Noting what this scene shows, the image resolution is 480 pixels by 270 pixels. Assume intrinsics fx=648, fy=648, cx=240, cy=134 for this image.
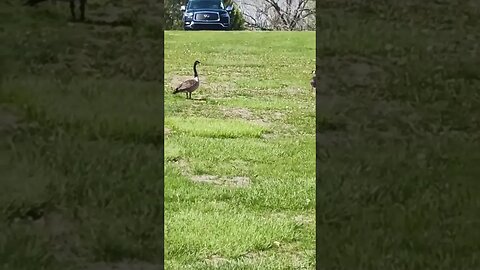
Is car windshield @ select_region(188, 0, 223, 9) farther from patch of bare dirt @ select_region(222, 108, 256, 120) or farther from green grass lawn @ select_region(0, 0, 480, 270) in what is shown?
patch of bare dirt @ select_region(222, 108, 256, 120)

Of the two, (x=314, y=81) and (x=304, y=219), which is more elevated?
(x=314, y=81)

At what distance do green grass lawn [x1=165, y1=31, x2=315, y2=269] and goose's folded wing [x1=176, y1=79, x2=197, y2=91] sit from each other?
2cm

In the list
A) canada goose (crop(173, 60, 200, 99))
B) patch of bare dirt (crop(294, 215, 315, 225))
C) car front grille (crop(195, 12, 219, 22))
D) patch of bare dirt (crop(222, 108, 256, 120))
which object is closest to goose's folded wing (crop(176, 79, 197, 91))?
canada goose (crop(173, 60, 200, 99))

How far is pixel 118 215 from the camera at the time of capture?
182cm

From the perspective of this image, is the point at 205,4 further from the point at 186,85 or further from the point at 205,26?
the point at 186,85

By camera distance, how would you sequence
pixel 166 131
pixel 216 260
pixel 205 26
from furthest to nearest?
pixel 205 26
pixel 166 131
pixel 216 260

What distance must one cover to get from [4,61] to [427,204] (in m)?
1.27

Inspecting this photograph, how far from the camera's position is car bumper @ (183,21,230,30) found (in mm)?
2031

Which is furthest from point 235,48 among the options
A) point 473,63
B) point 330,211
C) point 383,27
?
point 473,63

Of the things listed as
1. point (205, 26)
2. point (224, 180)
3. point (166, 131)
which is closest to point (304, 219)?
point (224, 180)

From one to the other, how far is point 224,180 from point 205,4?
589 mm

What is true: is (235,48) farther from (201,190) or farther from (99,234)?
(99,234)

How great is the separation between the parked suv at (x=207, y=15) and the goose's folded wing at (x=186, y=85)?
0.19 meters

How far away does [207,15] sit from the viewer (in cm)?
206
